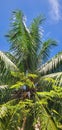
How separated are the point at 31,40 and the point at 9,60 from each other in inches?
59.0

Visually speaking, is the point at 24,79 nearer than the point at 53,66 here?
Yes

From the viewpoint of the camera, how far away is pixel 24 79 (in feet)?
71.5

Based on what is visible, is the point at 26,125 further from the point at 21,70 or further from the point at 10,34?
the point at 10,34

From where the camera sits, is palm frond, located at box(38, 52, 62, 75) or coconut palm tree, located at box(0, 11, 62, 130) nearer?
coconut palm tree, located at box(0, 11, 62, 130)

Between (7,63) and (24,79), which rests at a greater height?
(7,63)

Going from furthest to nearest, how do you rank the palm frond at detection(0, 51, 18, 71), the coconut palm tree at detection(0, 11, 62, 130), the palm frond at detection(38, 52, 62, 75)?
the palm frond at detection(38, 52, 62, 75) → the palm frond at detection(0, 51, 18, 71) → the coconut palm tree at detection(0, 11, 62, 130)

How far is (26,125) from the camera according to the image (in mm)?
22781

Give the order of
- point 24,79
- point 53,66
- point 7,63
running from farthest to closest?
point 53,66, point 7,63, point 24,79

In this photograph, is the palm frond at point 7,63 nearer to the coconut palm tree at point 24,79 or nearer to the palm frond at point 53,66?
the coconut palm tree at point 24,79

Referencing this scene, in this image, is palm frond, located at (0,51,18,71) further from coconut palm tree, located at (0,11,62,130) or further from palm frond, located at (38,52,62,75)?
palm frond, located at (38,52,62,75)

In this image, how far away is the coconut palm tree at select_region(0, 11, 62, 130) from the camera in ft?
69.6

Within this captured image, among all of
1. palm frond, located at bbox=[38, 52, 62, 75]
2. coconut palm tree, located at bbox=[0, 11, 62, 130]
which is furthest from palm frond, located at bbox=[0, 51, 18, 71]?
palm frond, located at bbox=[38, 52, 62, 75]

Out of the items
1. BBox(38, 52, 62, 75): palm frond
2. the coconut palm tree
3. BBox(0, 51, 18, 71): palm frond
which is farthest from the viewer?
BBox(38, 52, 62, 75): palm frond

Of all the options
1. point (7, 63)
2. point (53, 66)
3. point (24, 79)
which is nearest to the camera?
point (24, 79)
